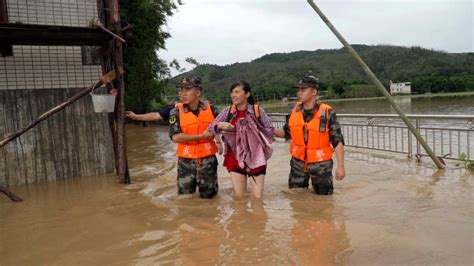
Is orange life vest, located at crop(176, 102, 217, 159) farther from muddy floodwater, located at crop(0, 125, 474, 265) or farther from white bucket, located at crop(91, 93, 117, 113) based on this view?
white bucket, located at crop(91, 93, 117, 113)

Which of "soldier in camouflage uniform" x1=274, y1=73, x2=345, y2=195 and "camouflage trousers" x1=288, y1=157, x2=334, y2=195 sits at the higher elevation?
"soldier in camouflage uniform" x1=274, y1=73, x2=345, y2=195

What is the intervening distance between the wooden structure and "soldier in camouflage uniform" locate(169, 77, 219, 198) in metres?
1.86

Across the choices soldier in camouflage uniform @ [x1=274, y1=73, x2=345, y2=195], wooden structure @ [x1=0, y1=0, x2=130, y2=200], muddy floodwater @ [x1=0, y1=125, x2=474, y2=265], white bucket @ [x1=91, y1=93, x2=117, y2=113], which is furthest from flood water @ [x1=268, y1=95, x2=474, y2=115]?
white bucket @ [x1=91, y1=93, x2=117, y2=113]

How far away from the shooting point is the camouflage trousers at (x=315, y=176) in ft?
16.8

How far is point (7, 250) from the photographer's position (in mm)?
3916

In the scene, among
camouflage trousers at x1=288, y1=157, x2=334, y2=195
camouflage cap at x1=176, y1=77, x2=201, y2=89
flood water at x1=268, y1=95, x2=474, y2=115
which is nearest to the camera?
camouflage trousers at x1=288, y1=157, x2=334, y2=195

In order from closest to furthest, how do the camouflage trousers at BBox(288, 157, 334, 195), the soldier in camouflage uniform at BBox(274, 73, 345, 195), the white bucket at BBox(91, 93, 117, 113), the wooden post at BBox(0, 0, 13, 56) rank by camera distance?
1. the soldier in camouflage uniform at BBox(274, 73, 345, 195)
2. the camouflage trousers at BBox(288, 157, 334, 195)
3. the white bucket at BBox(91, 93, 117, 113)
4. the wooden post at BBox(0, 0, 13, 56)

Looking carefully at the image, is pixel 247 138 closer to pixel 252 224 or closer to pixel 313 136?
pixel 313 136

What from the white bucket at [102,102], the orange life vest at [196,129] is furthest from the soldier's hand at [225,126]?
the white bucket at [102,102]

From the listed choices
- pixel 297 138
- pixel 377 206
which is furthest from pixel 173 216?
pixel 377 206

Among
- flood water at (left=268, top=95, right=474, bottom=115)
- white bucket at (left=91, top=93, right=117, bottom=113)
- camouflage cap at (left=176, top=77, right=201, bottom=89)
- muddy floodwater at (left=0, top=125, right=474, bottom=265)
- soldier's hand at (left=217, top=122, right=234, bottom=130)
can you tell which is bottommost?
muddy floodwater at (left=0, top=125, right=474, bottom=265)

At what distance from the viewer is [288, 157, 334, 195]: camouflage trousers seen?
202 inches

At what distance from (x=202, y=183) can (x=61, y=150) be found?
3.87 m

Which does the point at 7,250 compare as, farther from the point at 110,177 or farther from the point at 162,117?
the point at 110,177
